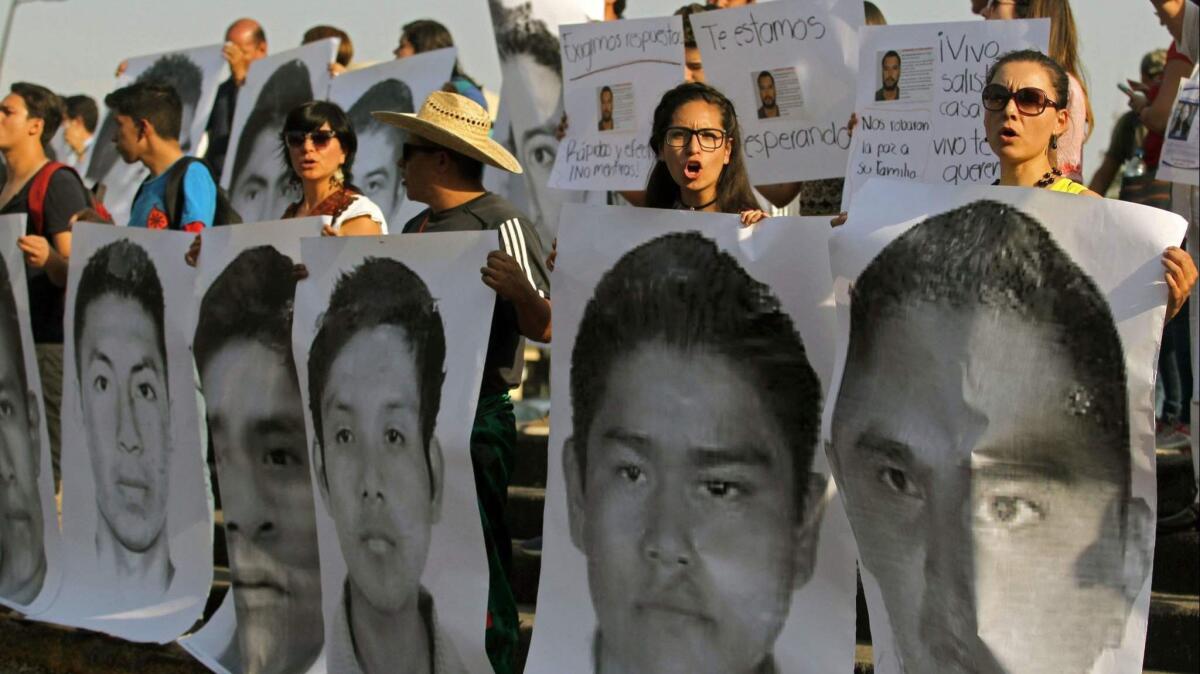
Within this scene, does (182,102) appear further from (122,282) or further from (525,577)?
(525,577)

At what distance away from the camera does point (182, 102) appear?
10211mm

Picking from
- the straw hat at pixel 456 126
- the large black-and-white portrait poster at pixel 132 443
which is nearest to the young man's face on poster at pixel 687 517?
the straw hat at pixel 456 126

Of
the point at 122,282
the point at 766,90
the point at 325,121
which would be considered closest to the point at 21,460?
the point at 122,282

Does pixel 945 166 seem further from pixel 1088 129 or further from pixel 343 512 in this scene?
pixel 343 512

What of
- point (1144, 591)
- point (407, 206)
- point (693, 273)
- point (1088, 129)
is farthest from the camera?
point (407, 206)

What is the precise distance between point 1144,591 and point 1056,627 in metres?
0.21

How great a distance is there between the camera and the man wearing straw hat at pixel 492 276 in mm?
5305

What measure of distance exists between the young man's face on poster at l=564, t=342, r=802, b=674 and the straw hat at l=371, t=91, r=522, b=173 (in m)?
1.00

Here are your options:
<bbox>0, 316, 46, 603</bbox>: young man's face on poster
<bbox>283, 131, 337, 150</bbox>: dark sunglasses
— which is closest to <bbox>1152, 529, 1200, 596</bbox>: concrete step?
<bbox>283, 131, 337, 150</bbox>: dark sunglasses

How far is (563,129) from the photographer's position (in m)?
7.99

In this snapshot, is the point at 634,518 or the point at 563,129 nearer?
the point at 634,518

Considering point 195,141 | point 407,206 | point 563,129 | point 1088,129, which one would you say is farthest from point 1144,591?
point 195,141

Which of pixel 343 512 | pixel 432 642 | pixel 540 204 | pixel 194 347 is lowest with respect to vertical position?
pixel 432 642

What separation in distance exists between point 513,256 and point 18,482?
3.32 m
